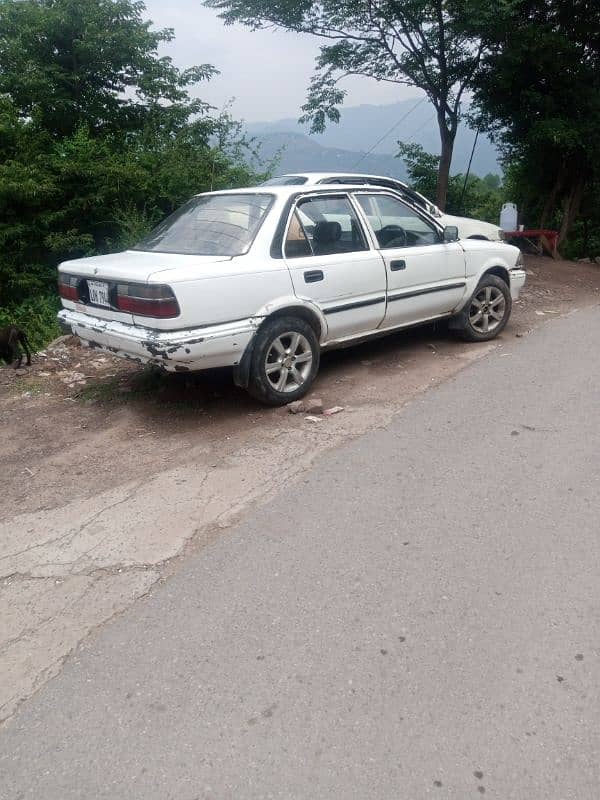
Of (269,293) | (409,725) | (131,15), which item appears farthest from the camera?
(131,15)

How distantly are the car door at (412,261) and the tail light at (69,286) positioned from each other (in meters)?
2.54

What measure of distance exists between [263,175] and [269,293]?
314 inches

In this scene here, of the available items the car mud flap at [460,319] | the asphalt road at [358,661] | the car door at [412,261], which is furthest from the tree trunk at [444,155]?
the asphalt road at [358,661]

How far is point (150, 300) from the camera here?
4.46 metres

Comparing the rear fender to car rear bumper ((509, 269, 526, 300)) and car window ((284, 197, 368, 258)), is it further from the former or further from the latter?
car rear bumper ((509, 269, 526, 300))

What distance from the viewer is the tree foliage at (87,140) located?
927 centimetres

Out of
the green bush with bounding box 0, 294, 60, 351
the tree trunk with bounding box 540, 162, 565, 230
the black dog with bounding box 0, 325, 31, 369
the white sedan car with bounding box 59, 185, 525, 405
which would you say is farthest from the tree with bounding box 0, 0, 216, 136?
the tree trunk with bounding box 540, 162, 565, 230

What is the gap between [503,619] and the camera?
2.72 metres

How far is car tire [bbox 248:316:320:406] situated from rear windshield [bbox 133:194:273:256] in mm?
659

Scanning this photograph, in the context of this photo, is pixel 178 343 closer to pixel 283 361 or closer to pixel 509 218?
pixel 283 361

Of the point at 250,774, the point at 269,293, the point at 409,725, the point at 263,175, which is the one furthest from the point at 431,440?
the point at 263,175

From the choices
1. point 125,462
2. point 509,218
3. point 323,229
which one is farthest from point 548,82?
point 125,462

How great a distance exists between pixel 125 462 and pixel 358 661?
2.42m

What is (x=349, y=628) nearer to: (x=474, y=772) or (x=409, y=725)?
(x=409, y=725)
